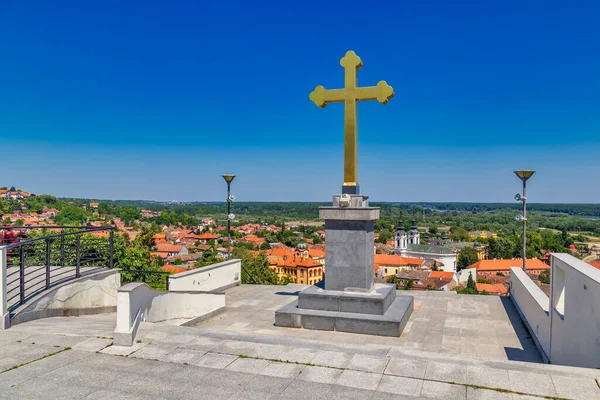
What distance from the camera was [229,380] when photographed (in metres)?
4.21

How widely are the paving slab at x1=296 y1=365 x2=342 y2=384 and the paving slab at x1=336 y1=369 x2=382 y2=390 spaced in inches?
2.5

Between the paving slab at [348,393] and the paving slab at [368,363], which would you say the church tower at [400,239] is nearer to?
the paving slab at [368,363]

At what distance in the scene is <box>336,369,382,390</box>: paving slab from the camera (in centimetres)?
408

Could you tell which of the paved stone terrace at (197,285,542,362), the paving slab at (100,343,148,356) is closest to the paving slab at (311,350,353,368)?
the paved stone terrace at (197,285,542,362)

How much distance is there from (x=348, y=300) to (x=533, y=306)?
338 centimetres

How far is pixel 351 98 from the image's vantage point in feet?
29.7

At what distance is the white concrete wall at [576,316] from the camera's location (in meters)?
4.69

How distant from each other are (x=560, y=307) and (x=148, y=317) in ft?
21.6

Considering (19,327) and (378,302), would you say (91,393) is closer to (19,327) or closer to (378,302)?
(19,327)

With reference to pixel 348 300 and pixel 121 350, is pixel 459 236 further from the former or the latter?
pixel 121 350

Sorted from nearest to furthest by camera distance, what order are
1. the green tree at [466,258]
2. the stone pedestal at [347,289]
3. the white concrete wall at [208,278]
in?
the stone pedestal at [347,289] → the white concrete wall at [208,278] → the green tree at [466,258]

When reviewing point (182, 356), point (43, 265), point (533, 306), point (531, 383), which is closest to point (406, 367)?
point (531, 383)

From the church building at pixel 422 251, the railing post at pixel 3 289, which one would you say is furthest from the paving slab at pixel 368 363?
the church building at pixel 422 251

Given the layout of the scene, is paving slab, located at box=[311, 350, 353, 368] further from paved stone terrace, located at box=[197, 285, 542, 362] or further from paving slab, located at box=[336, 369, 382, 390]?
paved stone terrace, located at box=[197, 285, 542, 362]
